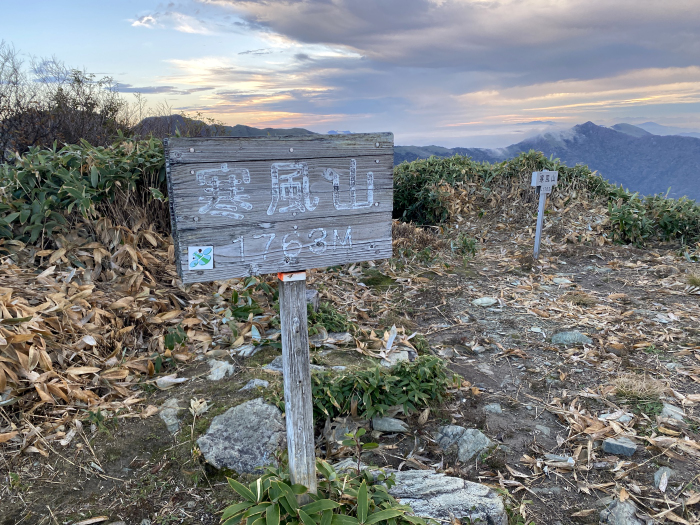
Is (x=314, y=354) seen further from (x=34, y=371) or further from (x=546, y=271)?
(x=546, y=271)

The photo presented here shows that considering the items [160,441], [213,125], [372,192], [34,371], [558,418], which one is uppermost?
[213,125]

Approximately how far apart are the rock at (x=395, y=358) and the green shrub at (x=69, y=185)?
325 centimetres

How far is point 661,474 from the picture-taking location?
316 cm

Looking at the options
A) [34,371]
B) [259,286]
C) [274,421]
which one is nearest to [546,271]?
[259,286]

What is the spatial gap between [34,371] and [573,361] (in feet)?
15.9

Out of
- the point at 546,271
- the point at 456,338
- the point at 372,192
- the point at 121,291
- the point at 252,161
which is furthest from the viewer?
the point at 546,271

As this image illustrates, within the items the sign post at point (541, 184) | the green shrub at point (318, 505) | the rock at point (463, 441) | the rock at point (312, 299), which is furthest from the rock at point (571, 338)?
the green shrub at point (318, 505)

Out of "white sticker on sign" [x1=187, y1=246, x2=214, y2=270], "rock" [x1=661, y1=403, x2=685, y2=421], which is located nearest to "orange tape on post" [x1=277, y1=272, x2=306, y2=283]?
"white sticker on sign" [x1=187, y1=246, x2=214, y2=270]

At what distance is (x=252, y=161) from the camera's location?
212cm

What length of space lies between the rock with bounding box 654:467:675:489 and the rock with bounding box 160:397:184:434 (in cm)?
324

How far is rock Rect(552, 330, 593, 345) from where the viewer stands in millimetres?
5241

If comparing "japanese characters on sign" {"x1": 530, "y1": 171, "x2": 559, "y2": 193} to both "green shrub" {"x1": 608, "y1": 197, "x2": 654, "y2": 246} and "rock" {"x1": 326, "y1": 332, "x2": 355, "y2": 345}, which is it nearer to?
"green shrub" {"x1": 608, "y1": 197, "x2": 654, "y2": 246}

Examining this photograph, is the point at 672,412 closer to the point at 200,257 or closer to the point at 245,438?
the point at 245,438

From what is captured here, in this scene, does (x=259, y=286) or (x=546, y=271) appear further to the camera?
(x=546, y=271)
